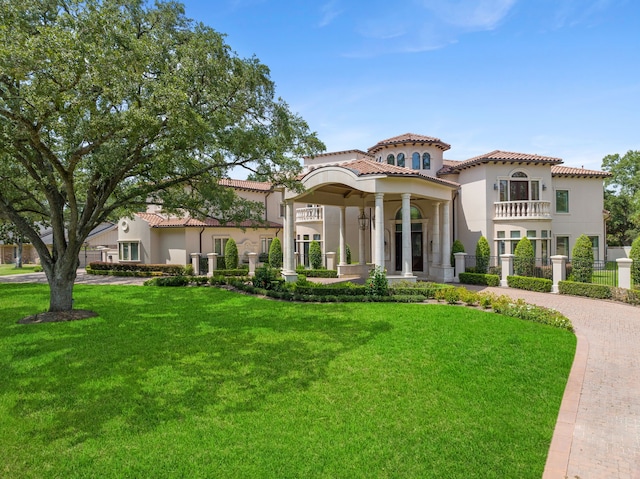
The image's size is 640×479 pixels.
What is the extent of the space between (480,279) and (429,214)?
5665 millimetres

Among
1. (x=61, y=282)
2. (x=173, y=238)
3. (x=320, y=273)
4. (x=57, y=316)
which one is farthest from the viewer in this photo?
(x=173, y=238)

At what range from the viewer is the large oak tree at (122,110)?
308 inches

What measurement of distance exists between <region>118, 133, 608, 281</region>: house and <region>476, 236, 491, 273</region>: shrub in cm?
169

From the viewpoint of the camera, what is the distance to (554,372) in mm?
7023

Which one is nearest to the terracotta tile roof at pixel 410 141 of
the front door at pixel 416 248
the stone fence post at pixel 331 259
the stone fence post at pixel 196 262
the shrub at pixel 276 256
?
the front door at pixel 416 248

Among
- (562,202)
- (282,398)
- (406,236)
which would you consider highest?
(562,202)

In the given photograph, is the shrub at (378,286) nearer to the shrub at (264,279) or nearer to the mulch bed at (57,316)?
the shrub at (264,279)

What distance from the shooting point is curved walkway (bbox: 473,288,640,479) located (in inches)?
172

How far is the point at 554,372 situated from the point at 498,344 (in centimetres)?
155

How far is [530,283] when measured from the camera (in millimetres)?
17438

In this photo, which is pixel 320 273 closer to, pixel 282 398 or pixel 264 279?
pixel 264 279

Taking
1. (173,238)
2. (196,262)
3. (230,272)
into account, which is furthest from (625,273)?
(173,238)

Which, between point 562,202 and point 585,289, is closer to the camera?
point 585,289

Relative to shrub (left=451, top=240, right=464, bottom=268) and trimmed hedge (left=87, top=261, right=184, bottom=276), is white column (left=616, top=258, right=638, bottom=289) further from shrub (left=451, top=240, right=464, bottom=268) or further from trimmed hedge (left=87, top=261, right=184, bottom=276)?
A: trimmed hedge (left=87, top=261, right=184, bottom=276)
